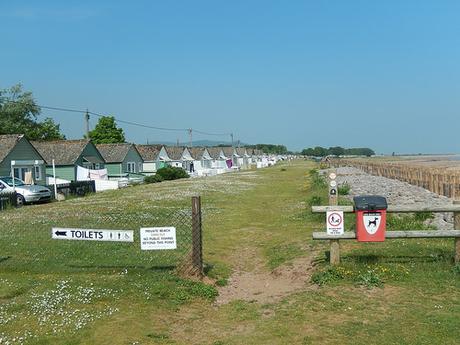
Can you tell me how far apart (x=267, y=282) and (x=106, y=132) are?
252 feet

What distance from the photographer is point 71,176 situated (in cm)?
4859

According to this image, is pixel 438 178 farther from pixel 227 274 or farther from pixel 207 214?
pixel 227 274

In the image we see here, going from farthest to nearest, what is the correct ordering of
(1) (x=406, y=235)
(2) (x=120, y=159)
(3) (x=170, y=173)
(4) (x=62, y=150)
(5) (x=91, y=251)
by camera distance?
(2) (x=120, y=159), (3) (x=170, y=173), (4) (x=62, y=150), (5) (x=91, y=251), (1) (x=406, y=235)

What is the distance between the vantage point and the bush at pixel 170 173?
185 feet

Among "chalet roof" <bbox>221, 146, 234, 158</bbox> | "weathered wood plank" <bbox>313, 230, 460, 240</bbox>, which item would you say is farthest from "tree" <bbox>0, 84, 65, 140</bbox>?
"weathered wood plank" <bbox>313, 230, 460, 240</bbox>

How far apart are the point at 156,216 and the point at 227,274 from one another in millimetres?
8735

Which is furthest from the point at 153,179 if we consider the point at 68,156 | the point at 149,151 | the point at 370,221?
the point at 370,221

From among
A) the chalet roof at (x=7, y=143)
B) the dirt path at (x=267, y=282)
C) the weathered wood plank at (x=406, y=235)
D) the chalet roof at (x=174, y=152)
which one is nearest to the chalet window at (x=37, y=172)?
the chalet roof at (x=7, y=143)

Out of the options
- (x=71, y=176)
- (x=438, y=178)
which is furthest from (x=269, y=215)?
(x=71, y=176)

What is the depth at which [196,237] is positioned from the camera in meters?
8.91

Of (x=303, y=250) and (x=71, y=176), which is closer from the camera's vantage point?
(x=303, y=250)

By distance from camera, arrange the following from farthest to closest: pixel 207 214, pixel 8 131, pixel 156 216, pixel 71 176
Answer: pixel 8 131 < pixel 71 176 < pixel 207 214 < pixel 156 216

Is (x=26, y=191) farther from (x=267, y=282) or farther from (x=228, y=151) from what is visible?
(x=228, y=151)

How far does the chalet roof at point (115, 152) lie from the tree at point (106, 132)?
1894 cm
